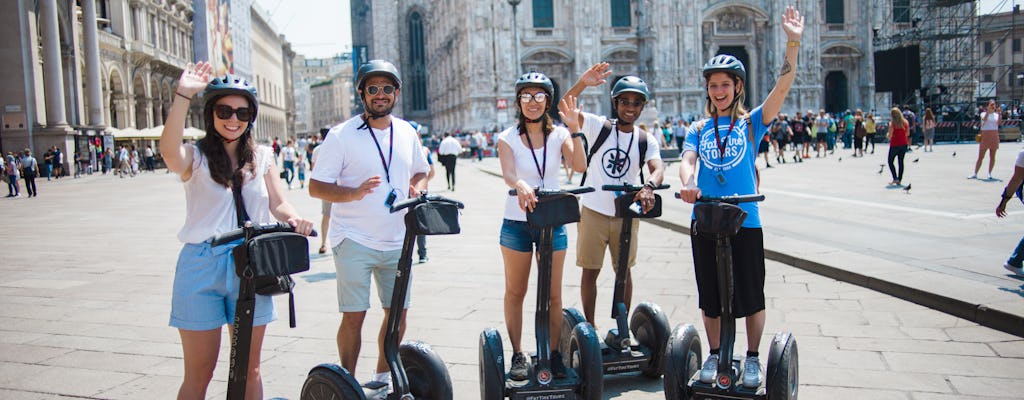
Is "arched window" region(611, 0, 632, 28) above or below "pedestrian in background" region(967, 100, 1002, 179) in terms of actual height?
above

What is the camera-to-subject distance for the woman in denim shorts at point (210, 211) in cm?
305

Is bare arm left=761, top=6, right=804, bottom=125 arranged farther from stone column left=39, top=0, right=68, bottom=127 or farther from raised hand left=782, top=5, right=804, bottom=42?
stone column left=39, top=0, right=68, bottom=127

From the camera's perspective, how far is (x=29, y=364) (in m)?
5.02

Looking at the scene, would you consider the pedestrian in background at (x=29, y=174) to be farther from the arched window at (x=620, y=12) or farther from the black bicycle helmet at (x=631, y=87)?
the arched window at (x=620, y=12)

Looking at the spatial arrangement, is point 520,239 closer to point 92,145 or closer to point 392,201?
point 392,201

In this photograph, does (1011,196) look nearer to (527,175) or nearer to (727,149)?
(727,149)

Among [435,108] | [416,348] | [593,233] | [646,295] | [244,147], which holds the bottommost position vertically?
[646,295]

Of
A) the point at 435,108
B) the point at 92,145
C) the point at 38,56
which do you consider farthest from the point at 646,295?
the point at 435,108

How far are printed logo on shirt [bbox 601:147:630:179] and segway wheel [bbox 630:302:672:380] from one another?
816 mm

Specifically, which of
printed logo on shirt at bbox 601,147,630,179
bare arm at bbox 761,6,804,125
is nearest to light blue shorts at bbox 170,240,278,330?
printed logo on shirt at bbox 601,147,630,179

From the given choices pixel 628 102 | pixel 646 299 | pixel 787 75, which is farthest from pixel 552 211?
pixel 646 299

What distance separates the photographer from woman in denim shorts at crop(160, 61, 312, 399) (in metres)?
3.05

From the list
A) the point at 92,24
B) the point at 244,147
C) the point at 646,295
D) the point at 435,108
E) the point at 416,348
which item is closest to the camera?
the point at 244,147

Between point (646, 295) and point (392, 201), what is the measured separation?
3641 millimetres
